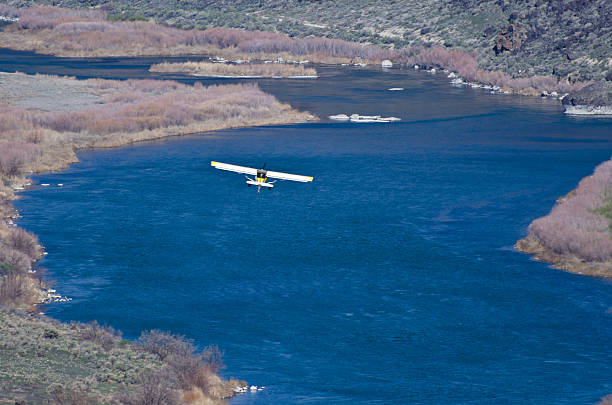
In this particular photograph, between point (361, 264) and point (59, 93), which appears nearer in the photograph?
point (361, 264)

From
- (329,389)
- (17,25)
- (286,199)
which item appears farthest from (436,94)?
(17,25)

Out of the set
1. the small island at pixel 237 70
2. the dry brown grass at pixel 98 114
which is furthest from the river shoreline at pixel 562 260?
the small island at pixel 237 70

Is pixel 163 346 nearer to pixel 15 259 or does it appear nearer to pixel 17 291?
pixel 17 291

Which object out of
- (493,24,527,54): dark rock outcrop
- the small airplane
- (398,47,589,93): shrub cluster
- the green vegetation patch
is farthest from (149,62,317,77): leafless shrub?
the green vegetation patch

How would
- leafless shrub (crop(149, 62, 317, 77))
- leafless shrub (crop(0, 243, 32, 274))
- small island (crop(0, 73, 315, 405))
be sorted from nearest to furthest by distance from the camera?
1. small island (crop(0, 73, 315, 405))
2. leafless shrub (crop(0, 243, 32, 274))
3. leafless shrub (crop(149, 62, 317, 77))

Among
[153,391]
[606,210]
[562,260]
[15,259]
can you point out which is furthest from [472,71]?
[153,391]

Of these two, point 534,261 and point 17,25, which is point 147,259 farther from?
point 17,25

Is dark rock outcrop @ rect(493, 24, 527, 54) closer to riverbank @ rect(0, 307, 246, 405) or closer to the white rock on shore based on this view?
the white rock on shore
